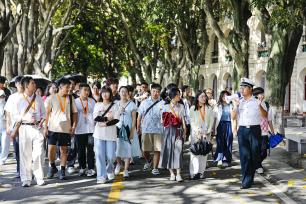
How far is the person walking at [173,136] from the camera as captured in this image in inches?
378

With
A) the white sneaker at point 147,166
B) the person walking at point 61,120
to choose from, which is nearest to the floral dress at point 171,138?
the white sneaker at point 147,166

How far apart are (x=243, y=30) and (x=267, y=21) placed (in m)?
0.73

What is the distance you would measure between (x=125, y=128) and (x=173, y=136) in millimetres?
1114

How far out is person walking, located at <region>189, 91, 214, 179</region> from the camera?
9861 millimetres

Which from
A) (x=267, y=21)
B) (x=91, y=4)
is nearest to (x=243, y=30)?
(x=267, y=21)

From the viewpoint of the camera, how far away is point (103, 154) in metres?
9.46

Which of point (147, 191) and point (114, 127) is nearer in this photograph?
point (147, 191)

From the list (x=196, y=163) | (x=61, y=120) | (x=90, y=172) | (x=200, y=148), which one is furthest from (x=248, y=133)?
(x=61, y=120)

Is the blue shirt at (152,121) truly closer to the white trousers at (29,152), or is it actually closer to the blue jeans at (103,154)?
the blue jeans at (103,154)

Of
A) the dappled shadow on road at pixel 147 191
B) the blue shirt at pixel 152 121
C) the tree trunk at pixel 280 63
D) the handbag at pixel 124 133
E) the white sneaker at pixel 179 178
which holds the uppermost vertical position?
the tree trunk at pixel 280 63

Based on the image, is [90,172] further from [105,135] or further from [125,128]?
[125,128]

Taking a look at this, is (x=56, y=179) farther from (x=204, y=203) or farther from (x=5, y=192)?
(x=204, y=203)

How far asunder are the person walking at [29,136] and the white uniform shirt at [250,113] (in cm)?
336

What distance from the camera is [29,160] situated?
29.8 ft
